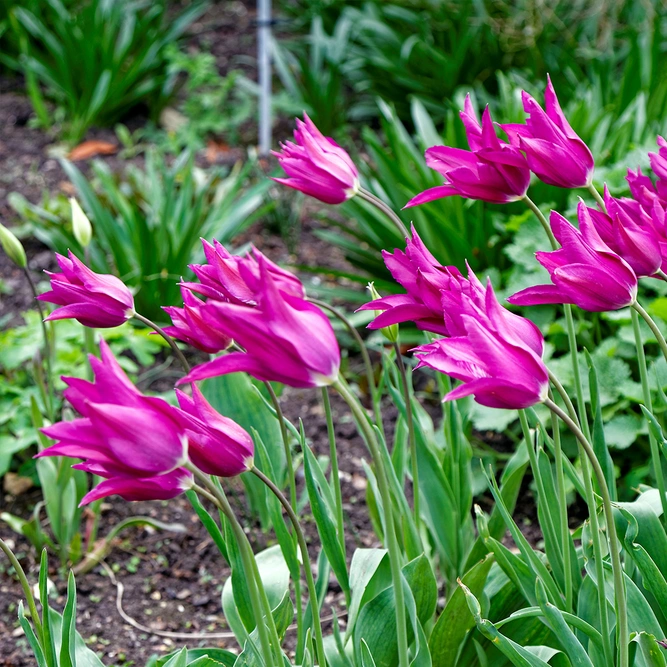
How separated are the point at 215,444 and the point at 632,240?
20.9 inches

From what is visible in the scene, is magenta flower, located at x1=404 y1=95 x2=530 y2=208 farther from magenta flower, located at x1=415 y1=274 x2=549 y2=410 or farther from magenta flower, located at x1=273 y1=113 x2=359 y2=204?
magenta flower, located at x1=415 y1=274 x2=549 y2=410

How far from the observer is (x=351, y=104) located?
474cm

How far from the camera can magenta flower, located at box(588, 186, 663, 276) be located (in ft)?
3.23

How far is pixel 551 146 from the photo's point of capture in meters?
1.05

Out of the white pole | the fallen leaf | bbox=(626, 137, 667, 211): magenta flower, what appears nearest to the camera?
bbox=(626, 137, 667, 211): magenta flower

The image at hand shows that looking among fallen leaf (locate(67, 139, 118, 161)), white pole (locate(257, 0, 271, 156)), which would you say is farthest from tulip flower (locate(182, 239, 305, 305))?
fallen leaf (locate(67, 139, 118, 161))

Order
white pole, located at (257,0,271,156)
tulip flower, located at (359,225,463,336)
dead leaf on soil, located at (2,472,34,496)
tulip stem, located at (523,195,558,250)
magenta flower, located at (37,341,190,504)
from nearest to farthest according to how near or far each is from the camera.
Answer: magenta flower, located at (37,341,190,504) < tulip flower, located at (359,225,463,336) < tulip stem, located at (523,195,558,250) < dead leaf on soil, located at (2,472,34,496) < white pole, located at (257,0,271,156)

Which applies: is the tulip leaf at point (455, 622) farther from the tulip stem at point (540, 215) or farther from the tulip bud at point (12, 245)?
the tulip bud at point (12, 245)

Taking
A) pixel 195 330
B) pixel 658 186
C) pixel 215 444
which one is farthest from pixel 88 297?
pixel 658 186

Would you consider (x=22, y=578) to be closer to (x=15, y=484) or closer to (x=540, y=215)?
(x=540, y=215)

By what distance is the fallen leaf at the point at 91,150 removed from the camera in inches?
159

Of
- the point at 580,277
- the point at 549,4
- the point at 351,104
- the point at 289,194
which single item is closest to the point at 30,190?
the point at 289,194

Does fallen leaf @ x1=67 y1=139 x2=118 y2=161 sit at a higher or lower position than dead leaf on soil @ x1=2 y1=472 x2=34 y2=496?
higher

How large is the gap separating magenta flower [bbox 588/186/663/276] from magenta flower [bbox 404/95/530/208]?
0.11 metres
